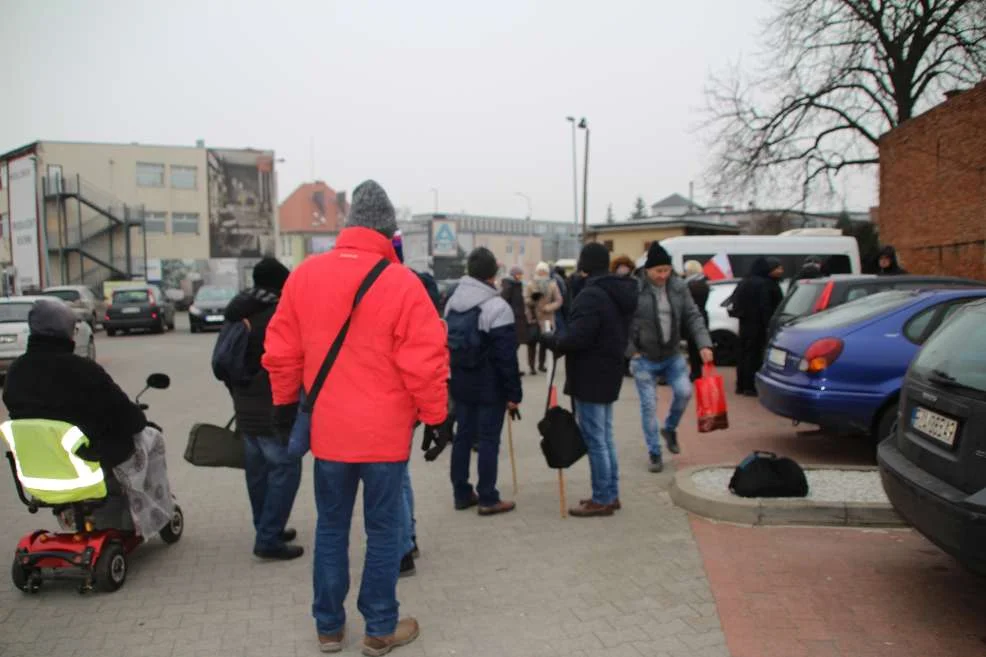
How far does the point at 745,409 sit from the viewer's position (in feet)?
34.4

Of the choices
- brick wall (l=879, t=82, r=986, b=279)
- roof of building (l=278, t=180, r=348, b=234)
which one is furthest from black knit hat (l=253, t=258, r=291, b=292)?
roof of building (l=278, t=180, r=348, b=234)

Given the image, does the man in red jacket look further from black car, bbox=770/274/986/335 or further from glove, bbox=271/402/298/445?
black car, bbox=770/274/986/335

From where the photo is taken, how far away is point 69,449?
4.39 meters

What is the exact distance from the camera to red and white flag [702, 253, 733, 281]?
1930 centimetres

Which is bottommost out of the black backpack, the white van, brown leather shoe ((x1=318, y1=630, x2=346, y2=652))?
brown leather shoe ((x1=318, y1=630, x2=346, y2=652))

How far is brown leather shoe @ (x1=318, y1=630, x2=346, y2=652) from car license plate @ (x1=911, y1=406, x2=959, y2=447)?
3.11 meters

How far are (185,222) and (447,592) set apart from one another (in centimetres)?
5714

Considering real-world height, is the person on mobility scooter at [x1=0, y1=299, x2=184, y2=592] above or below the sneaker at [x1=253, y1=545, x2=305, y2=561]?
above

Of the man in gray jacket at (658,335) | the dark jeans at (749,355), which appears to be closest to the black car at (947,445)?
the man in gray jacket at (658,335)

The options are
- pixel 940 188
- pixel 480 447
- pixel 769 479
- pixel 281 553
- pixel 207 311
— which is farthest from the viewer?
pixel 207 311

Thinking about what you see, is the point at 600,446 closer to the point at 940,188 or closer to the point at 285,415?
the point at 285,415

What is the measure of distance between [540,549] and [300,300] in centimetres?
249

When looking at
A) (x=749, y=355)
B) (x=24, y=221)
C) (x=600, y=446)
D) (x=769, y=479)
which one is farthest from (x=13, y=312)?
(x=24, y=221)

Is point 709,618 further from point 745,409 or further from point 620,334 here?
point 745,409
